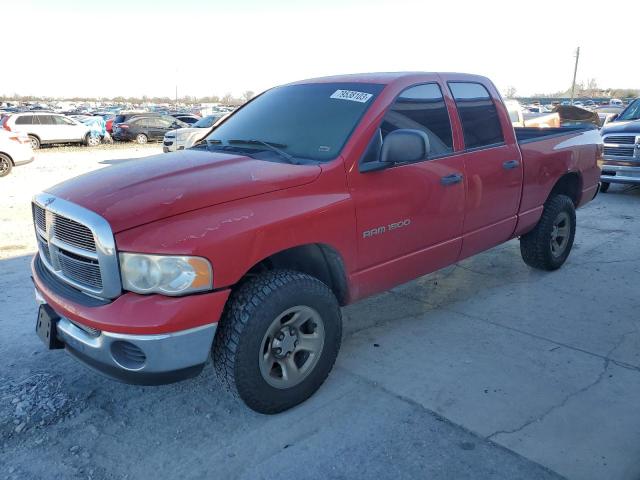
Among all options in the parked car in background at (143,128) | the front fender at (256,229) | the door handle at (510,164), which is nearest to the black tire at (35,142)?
the parked car in background at (143,128)

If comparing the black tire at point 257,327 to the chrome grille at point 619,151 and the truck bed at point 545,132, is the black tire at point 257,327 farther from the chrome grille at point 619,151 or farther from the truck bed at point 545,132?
the chrome grille at point 619,151

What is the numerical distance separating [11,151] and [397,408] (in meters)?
13.0

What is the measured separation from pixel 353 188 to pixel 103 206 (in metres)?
1.42

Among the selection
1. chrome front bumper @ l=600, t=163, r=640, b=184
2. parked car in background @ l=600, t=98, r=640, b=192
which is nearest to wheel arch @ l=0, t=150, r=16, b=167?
parked car in background @ l=600, t=98, r=640, b=192

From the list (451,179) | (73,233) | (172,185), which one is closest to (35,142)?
(73,233)

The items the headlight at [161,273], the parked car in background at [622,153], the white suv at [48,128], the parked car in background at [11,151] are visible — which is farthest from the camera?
the white suv at [48,128]

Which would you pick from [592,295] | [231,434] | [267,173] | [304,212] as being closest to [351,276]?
[304,212]

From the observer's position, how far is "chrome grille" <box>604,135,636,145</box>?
929 centimetres

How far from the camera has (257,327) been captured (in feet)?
8.94

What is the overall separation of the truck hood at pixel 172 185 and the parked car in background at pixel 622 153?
8332mm

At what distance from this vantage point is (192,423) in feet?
9.76

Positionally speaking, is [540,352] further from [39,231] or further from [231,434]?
[39,231]

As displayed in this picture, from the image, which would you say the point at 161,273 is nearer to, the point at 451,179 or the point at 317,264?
the point at 317,264

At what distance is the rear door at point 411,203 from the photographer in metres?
3.29
